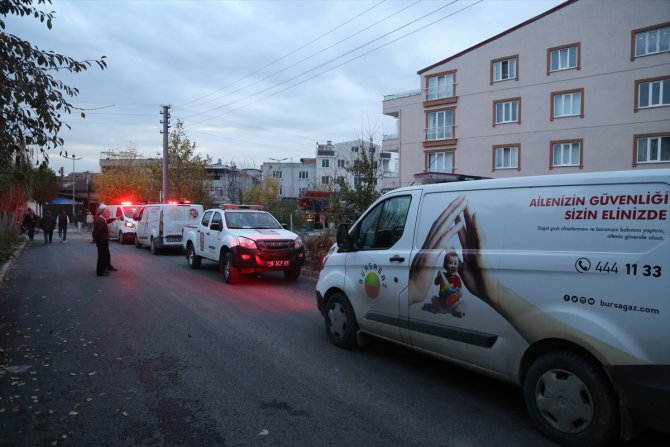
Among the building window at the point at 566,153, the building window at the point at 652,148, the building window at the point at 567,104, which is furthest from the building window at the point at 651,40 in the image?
the building window at the point at 566,153

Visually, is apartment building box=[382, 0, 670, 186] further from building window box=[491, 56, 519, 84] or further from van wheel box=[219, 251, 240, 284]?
van wheel box=[219, 251, 240, 284]

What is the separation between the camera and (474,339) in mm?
4559

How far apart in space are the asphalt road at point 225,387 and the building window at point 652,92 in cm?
2736

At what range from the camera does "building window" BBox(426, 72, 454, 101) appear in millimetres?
36688

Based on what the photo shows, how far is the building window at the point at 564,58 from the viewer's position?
30297 mm

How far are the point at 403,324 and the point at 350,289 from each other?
1.06 meters

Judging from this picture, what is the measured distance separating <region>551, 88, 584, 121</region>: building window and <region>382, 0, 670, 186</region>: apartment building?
6 centimetres

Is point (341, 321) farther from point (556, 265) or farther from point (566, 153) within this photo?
point (566, 153)

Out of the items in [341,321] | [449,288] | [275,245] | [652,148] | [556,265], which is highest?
[652,148]

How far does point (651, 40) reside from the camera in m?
27.7

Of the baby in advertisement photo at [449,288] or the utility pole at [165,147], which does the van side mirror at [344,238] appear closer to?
the baby in advertisement photo at [449,288]

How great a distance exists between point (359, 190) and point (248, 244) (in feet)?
12.3

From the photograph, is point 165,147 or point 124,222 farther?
point 165,147

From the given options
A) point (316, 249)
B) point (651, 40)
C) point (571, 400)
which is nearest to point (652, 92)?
point (651, 40)
